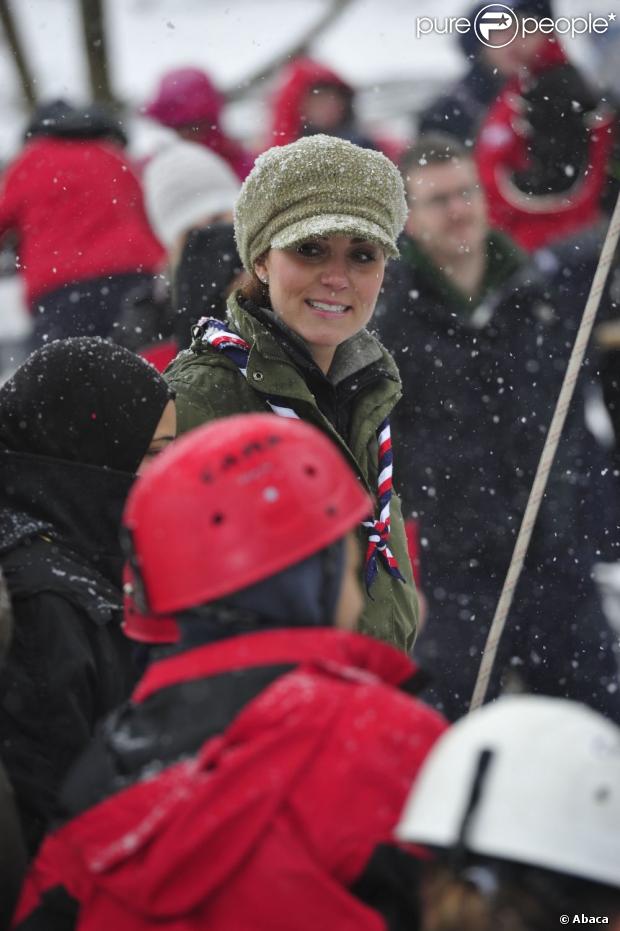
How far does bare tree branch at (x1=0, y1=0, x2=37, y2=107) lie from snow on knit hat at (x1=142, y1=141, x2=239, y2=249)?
2.83 m

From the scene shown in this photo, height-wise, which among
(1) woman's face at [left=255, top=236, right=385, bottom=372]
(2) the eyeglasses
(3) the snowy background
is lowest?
(3) the snowy background

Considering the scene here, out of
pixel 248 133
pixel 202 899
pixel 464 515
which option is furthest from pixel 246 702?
pixel 248 133

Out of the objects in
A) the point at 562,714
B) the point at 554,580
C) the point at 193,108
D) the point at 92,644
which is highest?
the point at 562,714

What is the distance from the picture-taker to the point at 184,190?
5.80 m

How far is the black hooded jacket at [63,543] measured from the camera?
2.73 m

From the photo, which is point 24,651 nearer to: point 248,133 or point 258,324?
point 258,324

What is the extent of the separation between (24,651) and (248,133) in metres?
7.61

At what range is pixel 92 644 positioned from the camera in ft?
9.29

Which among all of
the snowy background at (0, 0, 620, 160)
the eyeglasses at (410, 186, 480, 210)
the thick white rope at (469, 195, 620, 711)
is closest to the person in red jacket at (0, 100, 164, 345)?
the eyeglasses at (410, 186, 480, 210)

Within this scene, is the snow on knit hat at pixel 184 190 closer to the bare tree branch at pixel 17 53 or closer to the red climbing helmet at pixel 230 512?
the bare tree branch at pixel 17 53

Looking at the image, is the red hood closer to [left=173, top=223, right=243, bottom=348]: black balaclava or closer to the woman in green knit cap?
[left=173, top=223, right=243, bottom=348]: black balaclava

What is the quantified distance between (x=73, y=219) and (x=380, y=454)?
282 centimetres

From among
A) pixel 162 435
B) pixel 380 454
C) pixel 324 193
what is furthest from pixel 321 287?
pixel 162 435

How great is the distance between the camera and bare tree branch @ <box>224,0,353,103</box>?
8.89 meters
